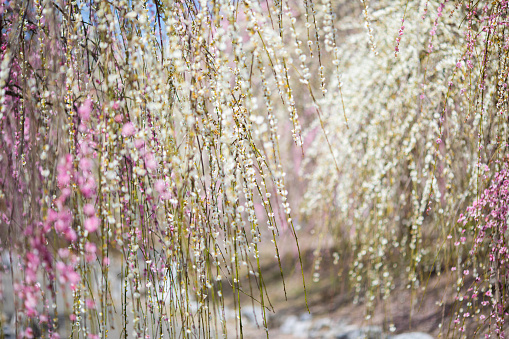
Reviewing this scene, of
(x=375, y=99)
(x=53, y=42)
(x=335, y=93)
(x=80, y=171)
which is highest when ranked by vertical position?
(x=335, y=93)

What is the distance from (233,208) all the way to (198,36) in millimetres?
394

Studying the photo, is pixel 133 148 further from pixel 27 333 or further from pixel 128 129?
pixel 27 333

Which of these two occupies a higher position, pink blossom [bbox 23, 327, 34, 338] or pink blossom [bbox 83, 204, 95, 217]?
pink blossom [bbox 83, 204, 95, 217]

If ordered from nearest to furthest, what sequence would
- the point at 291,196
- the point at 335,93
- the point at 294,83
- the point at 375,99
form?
the point at 375,99 < the point at 335,93 < the point at 294,83 < the point at 291,196

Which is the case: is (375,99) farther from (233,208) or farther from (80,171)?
(80,171)

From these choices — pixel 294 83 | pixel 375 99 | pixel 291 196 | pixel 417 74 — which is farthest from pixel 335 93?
pixel 291 196

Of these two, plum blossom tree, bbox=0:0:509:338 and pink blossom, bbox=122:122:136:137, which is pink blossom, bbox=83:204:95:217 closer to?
plum blossom tree, bbox=0:0:509:338

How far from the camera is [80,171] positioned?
92 cm

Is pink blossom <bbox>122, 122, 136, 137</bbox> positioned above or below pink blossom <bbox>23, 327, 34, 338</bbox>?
above

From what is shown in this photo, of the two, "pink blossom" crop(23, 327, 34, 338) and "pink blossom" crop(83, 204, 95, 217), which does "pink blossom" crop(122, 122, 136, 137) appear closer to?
"pink blossom" crop(83, 204, 95, 217)

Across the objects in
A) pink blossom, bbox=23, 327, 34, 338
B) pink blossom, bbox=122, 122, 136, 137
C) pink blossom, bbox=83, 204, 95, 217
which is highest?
pink blossom, bbox=122, 122, 136, 137

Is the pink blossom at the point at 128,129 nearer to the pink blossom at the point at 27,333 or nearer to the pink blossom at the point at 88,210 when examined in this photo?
the pink blossom at the point at 88,210

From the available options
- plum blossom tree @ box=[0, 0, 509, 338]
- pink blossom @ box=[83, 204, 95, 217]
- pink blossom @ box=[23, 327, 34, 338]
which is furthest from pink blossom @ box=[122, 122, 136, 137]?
pink blossom @ box=[23, 327, 34, 338]

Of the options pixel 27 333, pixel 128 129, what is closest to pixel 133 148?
pixel 128 129
